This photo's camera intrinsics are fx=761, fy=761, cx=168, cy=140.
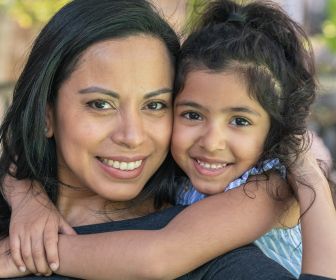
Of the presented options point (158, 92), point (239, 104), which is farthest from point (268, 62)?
point (158, 92)

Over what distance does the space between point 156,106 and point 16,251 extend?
68 cm

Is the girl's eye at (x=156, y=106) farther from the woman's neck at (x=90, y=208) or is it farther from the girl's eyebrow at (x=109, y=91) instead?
the woman's neck at (x=90, y=208)

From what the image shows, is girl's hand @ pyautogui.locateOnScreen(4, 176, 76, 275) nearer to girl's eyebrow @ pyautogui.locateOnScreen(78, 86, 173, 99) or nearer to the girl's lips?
the girl's lips

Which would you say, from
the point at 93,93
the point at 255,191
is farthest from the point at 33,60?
the point at 255,191

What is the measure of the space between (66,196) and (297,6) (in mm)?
1922

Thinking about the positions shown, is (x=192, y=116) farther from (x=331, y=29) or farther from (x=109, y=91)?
(x=331, y=29)

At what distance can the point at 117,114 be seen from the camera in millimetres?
2557

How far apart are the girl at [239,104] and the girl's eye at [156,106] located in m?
0.06

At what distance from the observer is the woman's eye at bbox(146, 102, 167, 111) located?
8.52ft

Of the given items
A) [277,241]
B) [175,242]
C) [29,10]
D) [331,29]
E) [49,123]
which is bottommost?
[29,10]

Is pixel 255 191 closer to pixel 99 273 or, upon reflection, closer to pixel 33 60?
pixel 99 273

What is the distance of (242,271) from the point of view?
225 cm

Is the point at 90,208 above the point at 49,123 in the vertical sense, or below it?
below

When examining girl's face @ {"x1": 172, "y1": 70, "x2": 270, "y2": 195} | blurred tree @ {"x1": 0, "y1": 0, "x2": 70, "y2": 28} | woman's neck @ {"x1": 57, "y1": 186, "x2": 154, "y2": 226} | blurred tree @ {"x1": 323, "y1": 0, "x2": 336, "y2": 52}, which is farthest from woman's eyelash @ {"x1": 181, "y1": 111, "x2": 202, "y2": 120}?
blurred tree @ {"x1": 0, "y1": 0, "x2": 70, "y2": 28}
